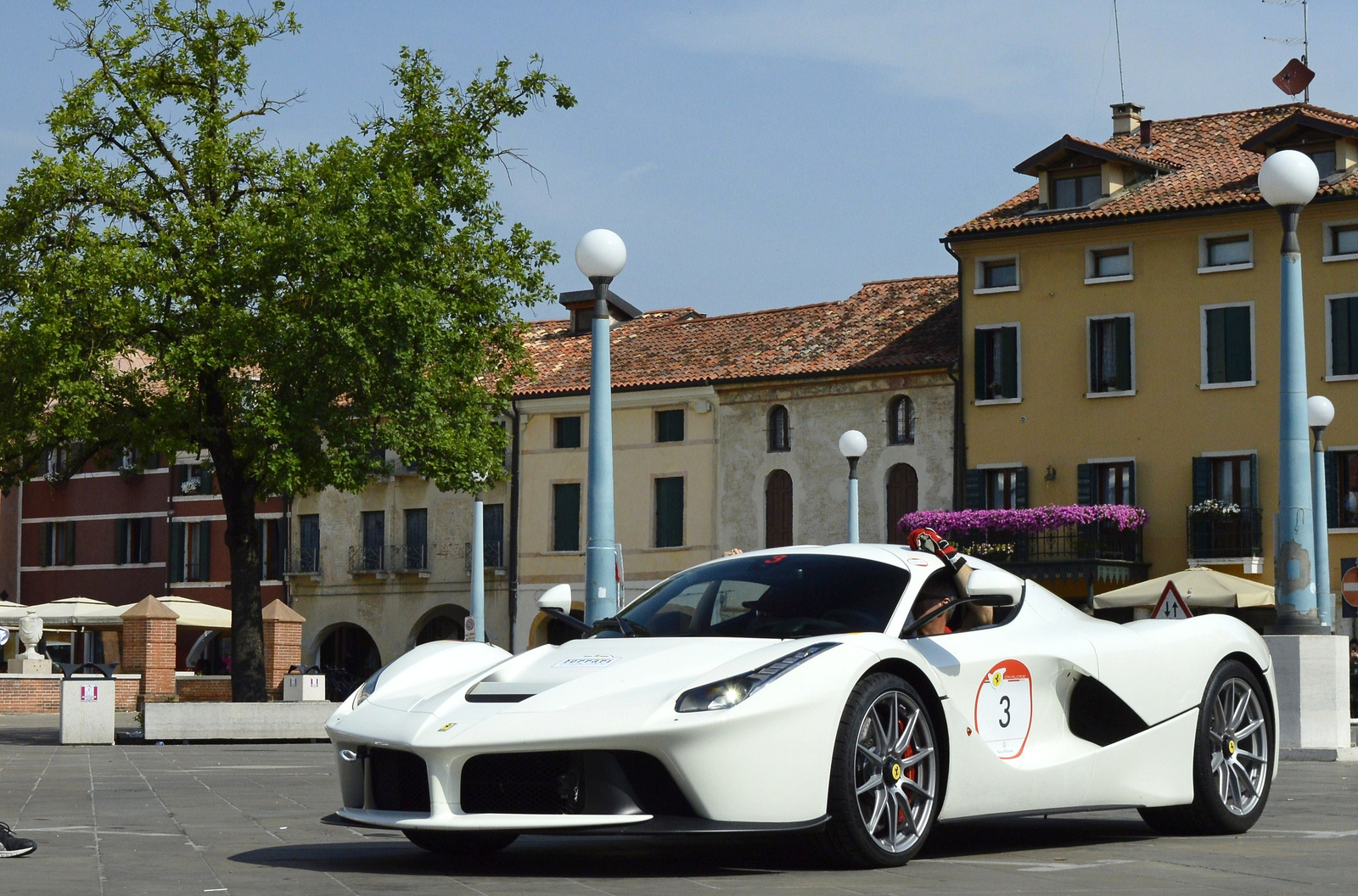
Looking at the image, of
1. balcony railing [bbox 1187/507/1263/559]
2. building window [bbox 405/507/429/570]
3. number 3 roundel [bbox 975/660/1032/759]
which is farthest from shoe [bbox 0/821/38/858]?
building window [bbox 405/507/429/570]

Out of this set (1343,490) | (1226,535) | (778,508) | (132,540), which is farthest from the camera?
(132,540)

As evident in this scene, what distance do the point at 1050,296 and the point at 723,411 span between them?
31.9 feet

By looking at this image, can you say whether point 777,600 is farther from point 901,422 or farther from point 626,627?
point 901,422

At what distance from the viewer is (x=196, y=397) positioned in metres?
29.1

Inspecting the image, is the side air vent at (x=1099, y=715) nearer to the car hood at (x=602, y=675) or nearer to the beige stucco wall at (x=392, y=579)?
the car hood at (x=602, y=675)

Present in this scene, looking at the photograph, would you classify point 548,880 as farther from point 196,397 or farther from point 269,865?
point 196,397

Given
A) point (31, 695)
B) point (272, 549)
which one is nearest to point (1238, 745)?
point (31, 695)

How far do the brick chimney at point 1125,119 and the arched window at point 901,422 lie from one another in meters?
9.02

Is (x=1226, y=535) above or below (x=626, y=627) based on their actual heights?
above

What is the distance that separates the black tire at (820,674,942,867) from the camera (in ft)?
24.1

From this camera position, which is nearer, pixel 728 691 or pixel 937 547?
pixel 728 691

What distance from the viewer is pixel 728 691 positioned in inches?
285

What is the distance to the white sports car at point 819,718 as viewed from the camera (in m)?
7.14

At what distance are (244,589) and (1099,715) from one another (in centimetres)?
2283
